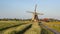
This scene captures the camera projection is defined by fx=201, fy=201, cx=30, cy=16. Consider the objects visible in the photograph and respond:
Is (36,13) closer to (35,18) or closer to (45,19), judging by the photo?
(35,18)

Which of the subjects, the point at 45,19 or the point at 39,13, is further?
the point at 45,19

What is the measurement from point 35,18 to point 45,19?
1940 inches

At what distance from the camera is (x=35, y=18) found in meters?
97.6

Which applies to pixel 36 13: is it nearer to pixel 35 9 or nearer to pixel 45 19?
pixel 35 9

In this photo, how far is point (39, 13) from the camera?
101438mm

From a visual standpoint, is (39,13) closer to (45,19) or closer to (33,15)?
(33,15)

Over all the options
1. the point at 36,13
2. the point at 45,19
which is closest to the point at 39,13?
the point at 36,13

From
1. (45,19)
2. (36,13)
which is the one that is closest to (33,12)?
(36,13)

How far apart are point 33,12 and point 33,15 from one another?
2083mm

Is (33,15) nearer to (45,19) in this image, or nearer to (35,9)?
(35,9)

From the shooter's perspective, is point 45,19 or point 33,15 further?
point 45,19

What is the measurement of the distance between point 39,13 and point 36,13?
6.97 feet

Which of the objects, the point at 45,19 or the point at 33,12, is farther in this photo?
the point at 45,19

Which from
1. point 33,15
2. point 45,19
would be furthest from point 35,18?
point 45,19
